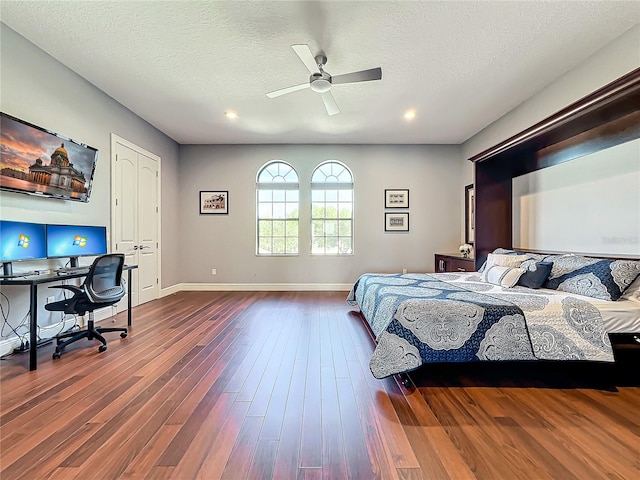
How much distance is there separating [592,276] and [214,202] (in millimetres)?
5847

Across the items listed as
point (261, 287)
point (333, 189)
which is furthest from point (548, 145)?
point (261, 287)

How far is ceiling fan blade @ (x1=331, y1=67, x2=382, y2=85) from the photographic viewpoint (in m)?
2.82

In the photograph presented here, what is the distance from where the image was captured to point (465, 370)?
8.34 feet

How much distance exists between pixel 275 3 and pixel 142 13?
1138 mm

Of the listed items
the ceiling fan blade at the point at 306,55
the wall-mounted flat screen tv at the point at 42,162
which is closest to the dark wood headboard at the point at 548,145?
the ceiling fan blade at the point at 306,55

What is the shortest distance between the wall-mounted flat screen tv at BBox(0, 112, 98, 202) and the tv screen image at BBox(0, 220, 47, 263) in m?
0.35

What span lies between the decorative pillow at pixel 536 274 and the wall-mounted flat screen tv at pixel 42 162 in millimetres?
5052

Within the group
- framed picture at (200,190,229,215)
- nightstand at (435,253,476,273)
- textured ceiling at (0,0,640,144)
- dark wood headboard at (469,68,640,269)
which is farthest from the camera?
framed picture at (200,190,229,215)

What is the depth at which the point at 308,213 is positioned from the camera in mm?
6172

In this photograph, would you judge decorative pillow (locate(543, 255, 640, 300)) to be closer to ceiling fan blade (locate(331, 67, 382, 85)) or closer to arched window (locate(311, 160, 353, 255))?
ceiling fan blade (locate(331, 67, 382, 85))

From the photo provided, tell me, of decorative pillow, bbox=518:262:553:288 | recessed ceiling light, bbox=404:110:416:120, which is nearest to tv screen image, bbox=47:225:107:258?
recessed ceiling light, bbox=404:110:416:120

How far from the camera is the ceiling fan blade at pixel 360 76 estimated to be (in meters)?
2.82

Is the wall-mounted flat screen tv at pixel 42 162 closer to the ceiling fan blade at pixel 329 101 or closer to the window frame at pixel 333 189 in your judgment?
the ceiling fan blade at pixel 329 101

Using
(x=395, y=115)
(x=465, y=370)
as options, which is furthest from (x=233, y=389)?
(x=395, y=115)
